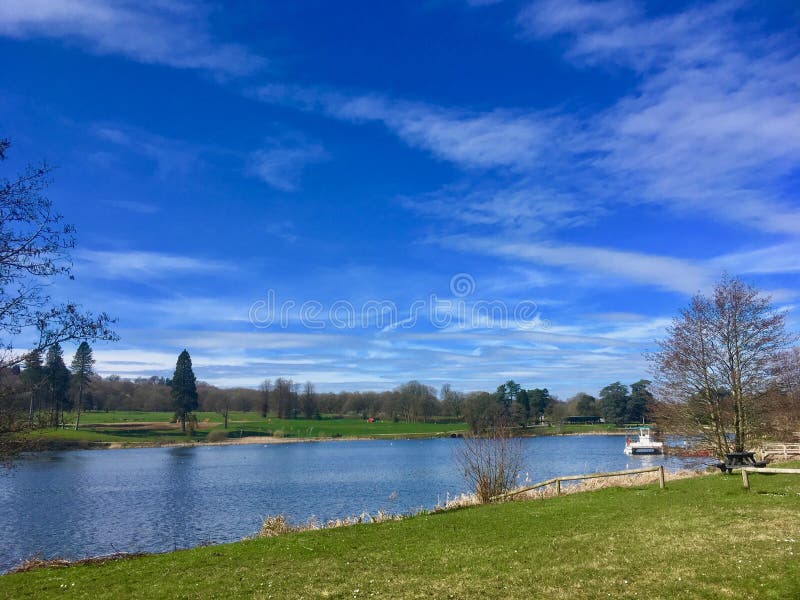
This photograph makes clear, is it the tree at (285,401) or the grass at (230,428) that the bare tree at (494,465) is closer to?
the grass at (230,428)

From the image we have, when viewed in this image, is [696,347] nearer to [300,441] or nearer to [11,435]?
[11,435]

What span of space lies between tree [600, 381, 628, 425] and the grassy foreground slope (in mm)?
133419

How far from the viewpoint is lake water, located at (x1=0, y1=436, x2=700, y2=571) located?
26031 mm

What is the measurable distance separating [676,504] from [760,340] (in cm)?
1672

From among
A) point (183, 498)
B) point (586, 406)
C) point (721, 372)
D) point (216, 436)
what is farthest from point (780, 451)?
point (586, 406)

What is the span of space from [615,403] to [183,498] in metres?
127

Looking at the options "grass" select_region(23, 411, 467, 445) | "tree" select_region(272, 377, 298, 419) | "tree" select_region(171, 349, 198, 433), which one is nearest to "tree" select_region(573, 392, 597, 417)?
"grass" select_region(23, 411, 467, 445)

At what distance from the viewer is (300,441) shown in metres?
119

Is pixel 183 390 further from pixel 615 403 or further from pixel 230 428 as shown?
pixel 615 403

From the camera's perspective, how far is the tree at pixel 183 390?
390 ft

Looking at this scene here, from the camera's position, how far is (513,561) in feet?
37.3

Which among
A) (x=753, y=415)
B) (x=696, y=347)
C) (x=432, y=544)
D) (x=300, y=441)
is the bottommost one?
(x=300, y=441)

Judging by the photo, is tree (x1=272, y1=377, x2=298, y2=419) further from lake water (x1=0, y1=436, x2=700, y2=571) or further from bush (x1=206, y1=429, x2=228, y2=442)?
lake water (x1=0, y1=436, x2=700, y2=571)

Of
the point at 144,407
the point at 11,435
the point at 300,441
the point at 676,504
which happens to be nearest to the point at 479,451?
the point at 676,504
